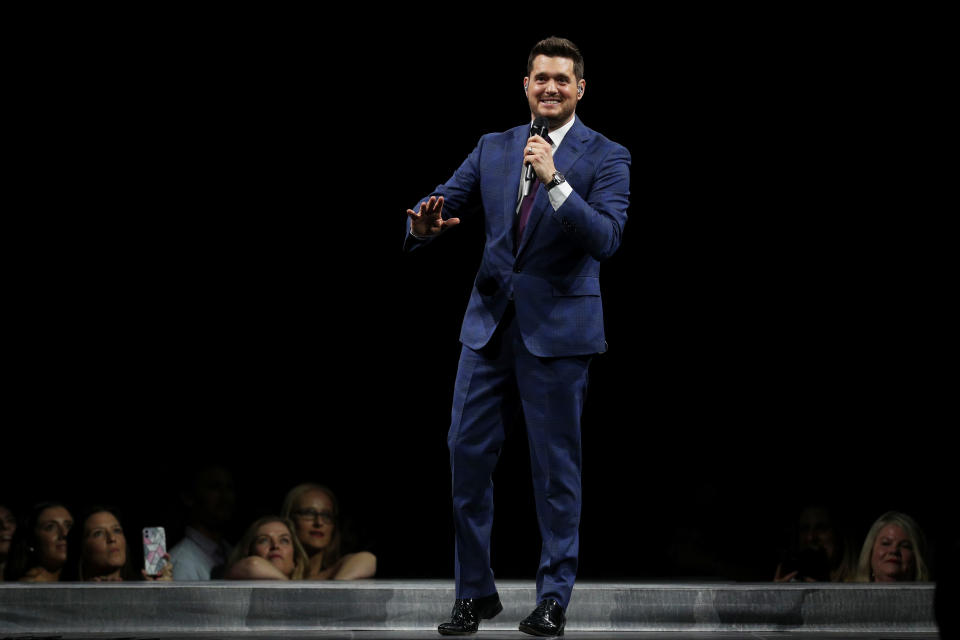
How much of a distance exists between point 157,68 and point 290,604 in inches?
109

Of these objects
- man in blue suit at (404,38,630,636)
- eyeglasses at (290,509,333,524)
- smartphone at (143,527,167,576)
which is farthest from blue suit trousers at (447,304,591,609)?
eyeglasses at (290,509,333,524)

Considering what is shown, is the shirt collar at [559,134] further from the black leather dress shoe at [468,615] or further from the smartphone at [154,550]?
the smartphone at [154,550]

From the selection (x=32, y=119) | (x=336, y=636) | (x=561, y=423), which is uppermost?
(x=32, y=119)

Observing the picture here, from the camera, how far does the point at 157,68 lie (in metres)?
4.66

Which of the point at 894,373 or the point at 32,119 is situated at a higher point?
the point at 32,119

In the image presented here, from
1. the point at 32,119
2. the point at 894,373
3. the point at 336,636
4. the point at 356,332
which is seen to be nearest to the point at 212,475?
the point at 356,332

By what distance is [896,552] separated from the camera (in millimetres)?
3520

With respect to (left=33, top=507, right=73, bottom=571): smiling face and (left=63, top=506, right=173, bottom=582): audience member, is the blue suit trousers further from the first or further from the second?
(left=33, top=507, right=73, bottom=571): smiling face

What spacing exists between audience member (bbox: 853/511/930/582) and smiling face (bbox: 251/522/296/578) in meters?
1.86

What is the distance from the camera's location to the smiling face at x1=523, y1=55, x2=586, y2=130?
237 centimetres

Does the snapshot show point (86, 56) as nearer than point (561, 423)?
No

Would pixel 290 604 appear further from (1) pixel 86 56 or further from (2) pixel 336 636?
(1) pixel 86 56

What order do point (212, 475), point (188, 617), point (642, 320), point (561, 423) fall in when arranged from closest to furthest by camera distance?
point (561, 423), point (188, 617), point (212, 475), point (642, 320)

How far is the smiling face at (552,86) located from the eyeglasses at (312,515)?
213cm
